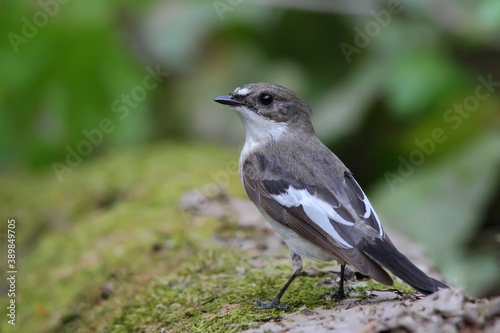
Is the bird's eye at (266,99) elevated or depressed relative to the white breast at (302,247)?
elevated

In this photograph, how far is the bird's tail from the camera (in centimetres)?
288

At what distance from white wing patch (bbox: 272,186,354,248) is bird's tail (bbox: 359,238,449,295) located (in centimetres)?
13

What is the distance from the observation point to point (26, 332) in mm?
4172

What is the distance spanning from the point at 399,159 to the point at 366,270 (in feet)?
12.5

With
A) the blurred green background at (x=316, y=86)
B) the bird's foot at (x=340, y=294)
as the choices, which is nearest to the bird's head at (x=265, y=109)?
the bird's foot at (x=340, y=294)

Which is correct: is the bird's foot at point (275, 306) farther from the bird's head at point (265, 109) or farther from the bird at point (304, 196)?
the bird's head at point (265, 109)

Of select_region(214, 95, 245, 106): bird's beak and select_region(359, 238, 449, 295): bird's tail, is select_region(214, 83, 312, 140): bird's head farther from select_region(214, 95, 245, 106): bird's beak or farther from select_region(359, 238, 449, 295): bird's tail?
select_region(359, 238, 449, 295): bird's tail

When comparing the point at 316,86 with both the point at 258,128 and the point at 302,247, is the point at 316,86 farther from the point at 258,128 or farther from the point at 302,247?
the point at 302,247

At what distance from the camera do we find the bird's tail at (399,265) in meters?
2.88

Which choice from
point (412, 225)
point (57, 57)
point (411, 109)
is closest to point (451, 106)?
point (411, 109)

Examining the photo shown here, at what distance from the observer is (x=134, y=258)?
452 cm

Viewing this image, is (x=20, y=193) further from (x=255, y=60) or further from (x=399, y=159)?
(x=399, y=159)

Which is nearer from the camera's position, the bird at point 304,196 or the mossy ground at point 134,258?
the bird at point 304,196

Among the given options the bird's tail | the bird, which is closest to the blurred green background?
the bird
